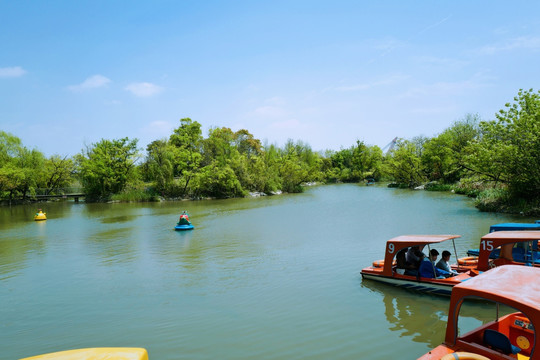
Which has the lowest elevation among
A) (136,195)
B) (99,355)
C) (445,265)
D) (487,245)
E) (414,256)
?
(445,265)

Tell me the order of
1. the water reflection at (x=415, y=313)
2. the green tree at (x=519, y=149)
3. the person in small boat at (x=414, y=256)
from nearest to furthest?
1. the water reflection at (x=415, y=313)
2. the person in small boat at (x=414, y=256)
3. the green tree at (x=519, y=149)

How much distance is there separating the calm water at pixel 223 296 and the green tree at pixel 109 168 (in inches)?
1221

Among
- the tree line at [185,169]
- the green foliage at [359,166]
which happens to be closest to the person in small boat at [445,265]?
the tree line at [185,169]

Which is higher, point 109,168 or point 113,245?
point 109,168

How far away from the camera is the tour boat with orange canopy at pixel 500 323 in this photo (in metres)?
5.19

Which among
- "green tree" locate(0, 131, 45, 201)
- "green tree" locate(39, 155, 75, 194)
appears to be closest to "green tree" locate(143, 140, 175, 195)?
"green tree" locate(39, 155, 75, 194)

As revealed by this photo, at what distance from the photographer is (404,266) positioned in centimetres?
1059

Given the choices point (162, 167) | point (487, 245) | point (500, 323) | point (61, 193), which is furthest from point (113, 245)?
point (61, 193)

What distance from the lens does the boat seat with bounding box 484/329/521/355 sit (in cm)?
550

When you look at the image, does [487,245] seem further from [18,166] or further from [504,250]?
[18,166]

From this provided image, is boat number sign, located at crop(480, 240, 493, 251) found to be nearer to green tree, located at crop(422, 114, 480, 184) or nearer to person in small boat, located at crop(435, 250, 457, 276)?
person in small boat, located at crop(435, 250, 457, 276)

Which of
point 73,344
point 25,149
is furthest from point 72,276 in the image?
point 25,149

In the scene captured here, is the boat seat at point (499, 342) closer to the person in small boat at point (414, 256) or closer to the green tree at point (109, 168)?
the person in small boat at point (414, 256)

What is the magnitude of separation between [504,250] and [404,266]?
293 cm
